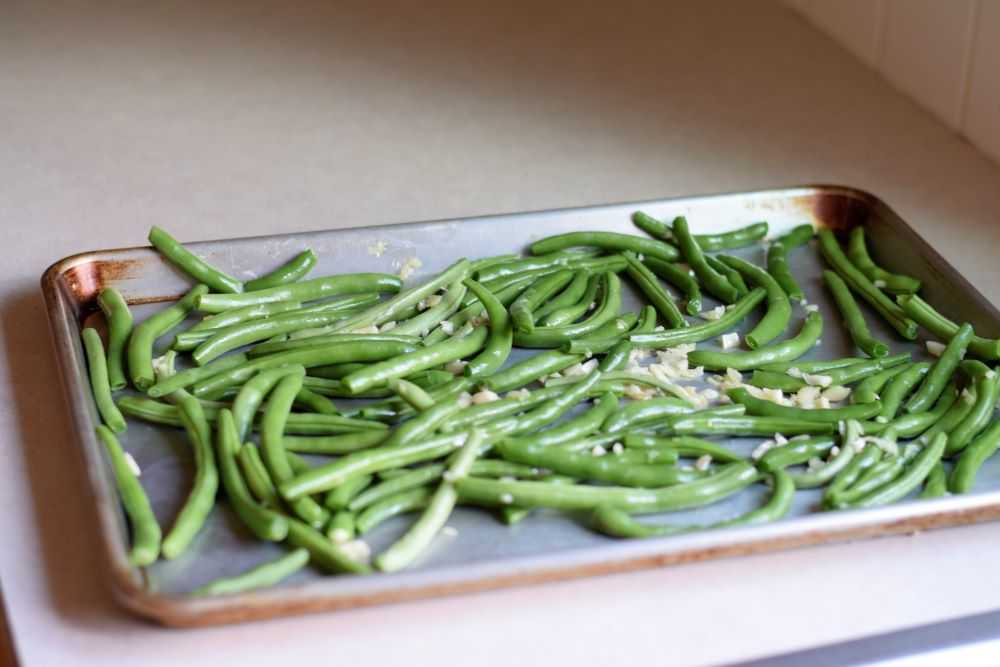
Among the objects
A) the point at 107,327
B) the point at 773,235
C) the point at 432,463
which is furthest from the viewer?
the point at 773,235

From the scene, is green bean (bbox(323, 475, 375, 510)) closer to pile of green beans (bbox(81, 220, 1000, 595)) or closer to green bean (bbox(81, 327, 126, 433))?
pile of green beans (bbox(81, 220, 1000, 595))

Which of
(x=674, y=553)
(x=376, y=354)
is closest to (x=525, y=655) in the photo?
(x=674, y=553)

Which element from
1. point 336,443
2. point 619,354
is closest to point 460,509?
point 336,443

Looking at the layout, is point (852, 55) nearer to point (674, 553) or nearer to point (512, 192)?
point (512, 192)

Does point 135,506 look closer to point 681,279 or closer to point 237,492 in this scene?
point 237,492

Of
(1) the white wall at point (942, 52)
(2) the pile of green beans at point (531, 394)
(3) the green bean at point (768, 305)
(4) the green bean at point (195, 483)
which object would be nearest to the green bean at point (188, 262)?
(2) the pile of green beans at point (531, 394)

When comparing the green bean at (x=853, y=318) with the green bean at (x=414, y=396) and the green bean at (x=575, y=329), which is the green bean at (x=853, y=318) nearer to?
the green bean at (x=575, y=329)
